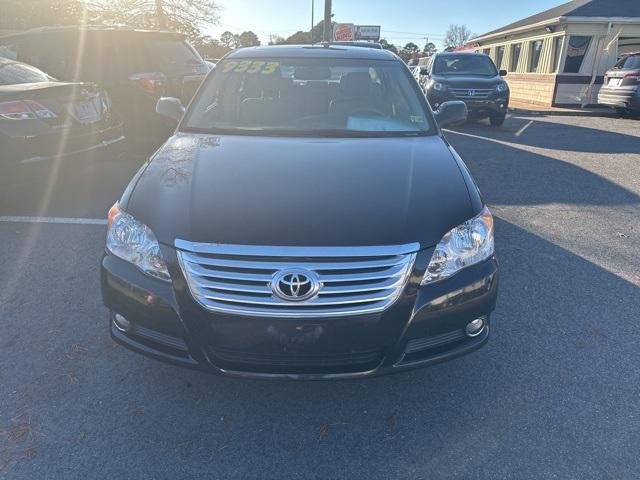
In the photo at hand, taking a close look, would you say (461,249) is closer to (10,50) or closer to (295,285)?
(295,285)

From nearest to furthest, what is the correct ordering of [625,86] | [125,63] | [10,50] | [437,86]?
[125,63] < [10,50] < [437,86] < [625,86]

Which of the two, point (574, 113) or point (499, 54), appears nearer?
point (574, 113)

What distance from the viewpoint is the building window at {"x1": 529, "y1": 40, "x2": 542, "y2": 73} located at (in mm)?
18391

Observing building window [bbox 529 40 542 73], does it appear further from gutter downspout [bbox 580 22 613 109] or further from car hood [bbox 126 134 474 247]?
car hood [bbox 126 134 474 247]

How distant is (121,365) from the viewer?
2541 millimetres

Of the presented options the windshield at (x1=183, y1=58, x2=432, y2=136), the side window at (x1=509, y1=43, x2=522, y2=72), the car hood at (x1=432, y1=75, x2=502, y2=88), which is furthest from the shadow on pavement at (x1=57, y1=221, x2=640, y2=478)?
the side window at (x1=509, y1=43, x2=522, y2=72)

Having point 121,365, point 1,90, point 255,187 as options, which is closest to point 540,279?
point 255,187

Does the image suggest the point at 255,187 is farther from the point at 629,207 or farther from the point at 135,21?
the point at 135,21

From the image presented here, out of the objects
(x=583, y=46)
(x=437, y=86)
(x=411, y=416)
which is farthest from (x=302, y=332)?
(x=583, y=46)

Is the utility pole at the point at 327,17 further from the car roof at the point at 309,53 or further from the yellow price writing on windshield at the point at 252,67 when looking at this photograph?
the yellow price writing on windshield at the point at 252,67

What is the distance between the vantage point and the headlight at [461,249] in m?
1.98

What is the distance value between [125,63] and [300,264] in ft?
19.6

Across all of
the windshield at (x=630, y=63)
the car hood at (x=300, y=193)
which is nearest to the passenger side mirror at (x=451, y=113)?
the car hood at (x=300, y=193)

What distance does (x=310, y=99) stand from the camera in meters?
3.38
